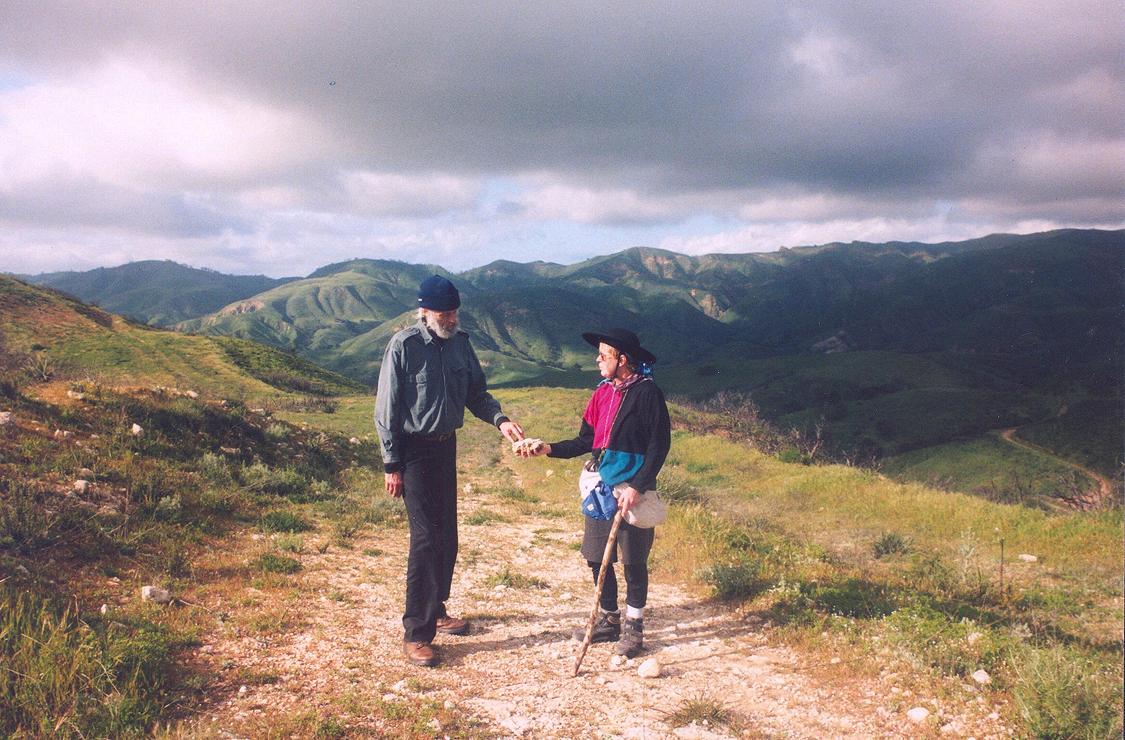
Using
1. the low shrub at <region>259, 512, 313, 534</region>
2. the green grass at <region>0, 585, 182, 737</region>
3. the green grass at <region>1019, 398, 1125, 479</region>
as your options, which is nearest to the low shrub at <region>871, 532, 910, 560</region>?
the low shrub at <region>259, 512, 313, 534</region>

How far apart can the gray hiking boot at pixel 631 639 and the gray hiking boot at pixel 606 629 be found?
0.21 metres

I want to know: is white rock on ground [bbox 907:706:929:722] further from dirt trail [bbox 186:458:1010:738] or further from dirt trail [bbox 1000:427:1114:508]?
dirt trail [bbox 1000:427:1114:508]

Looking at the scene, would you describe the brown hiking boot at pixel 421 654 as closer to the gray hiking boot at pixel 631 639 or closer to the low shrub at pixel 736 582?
the gray hiking boot at pixel 631 639

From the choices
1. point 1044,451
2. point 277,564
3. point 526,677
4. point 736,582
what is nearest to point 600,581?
point 526,677

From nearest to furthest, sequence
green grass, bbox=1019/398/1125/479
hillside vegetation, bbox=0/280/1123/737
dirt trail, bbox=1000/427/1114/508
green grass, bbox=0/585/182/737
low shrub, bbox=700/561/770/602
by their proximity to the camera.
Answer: green grass, bbox=0/585/182/737 → hillside vegetation, bbox=0/280/1123/737 → low shrub, bbox=700/561/770/602 → dirt trail, bbox=1000/427/1114/508 → green grass, bbox=1019/398/1125/479

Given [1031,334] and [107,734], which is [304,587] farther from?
[1031,334]

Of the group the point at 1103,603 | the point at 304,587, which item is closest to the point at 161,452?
the point at 304,587

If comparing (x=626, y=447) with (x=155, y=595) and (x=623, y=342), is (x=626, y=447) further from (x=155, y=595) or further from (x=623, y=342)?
(x=155, y=595)

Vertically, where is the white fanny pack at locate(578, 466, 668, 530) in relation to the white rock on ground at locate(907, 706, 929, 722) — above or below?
above

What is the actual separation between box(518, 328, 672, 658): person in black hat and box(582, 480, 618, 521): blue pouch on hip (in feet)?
0.13

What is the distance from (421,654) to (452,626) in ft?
2.13

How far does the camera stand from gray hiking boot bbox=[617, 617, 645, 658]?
5191mm

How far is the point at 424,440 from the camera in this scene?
5.12m

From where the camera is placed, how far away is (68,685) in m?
3.67
